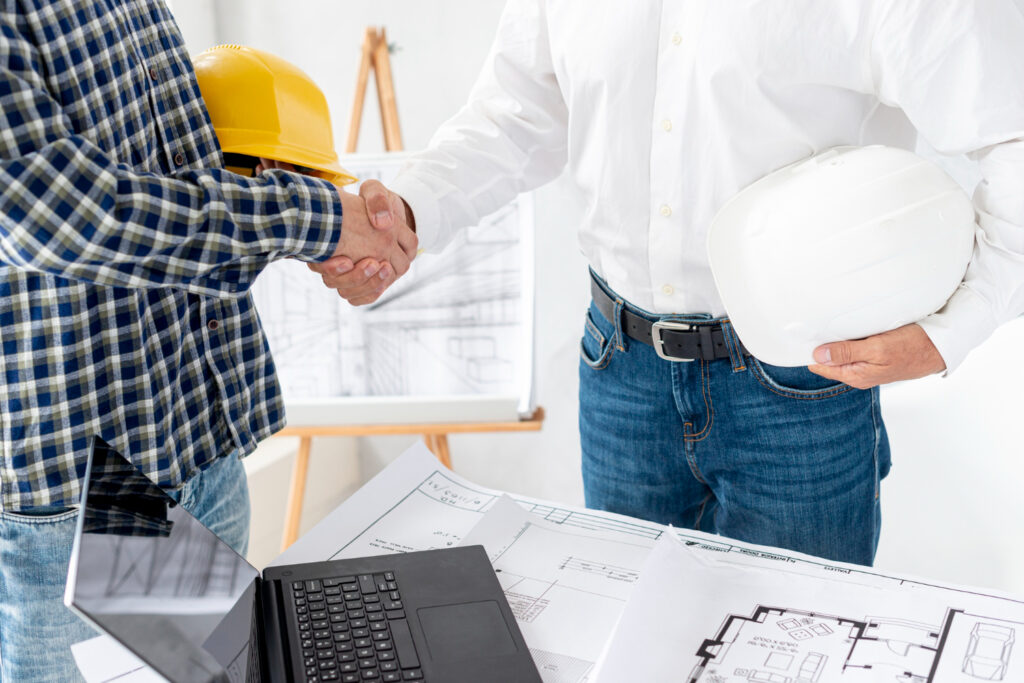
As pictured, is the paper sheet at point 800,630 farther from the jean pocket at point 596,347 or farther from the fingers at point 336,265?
the fingers at point 336,265

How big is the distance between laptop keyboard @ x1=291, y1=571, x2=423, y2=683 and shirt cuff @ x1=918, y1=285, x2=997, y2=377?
0.60 metres

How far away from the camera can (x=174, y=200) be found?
79cm

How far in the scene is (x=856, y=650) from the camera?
69 centimetres

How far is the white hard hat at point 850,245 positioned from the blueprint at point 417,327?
3.90 feet

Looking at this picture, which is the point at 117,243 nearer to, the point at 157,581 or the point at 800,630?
the point at 157,581

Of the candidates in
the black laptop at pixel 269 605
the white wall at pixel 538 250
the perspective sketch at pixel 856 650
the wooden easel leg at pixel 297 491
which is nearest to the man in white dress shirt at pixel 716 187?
the perspective sketch at pixel 856 650

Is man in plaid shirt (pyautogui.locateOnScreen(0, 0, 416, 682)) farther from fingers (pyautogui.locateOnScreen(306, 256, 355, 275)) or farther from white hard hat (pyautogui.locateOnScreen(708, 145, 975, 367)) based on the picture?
white hard hat (pyautogui.locateOnScreen(708, 145, 975, 367))

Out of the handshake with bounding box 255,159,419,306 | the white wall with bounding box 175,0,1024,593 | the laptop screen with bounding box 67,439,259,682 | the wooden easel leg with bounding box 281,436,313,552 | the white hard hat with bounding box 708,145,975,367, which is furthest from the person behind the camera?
the wooden easel leg with bounding box 281,436,313,552

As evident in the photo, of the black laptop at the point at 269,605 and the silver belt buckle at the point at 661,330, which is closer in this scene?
the black laptop at the point at 269,605

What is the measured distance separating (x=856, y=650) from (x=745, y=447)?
0.35 m

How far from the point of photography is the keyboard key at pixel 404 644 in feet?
2.23

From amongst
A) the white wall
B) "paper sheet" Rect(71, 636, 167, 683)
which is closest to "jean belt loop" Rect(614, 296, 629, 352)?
"paper sheet" Rect(71, 636, 167, 683)

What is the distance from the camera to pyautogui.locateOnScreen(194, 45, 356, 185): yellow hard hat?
101 centimetres

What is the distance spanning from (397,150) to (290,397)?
69 cm
